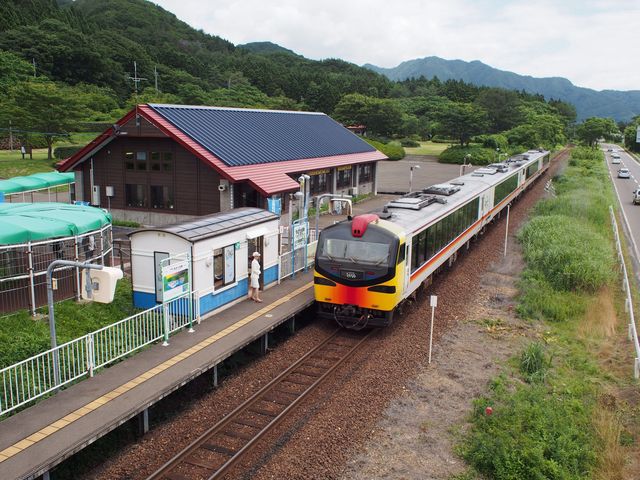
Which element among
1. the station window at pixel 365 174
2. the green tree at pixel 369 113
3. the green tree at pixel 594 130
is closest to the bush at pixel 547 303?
the station window at pixel 365 174

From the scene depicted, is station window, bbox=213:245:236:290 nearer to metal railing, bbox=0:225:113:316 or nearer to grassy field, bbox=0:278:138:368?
grassy field, bbox=0:278:138:368

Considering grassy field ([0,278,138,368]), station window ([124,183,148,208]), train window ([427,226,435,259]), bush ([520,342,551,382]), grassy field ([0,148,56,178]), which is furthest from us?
grassy field ([0,148,56,178])

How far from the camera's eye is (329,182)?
3247 centimetres

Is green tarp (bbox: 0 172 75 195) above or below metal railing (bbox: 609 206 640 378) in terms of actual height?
above

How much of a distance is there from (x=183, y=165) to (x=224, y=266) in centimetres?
1063

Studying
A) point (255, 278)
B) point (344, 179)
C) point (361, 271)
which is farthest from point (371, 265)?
point (344, 179)

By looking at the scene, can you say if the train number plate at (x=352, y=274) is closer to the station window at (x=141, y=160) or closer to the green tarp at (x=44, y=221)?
the green tarp at (x=44, y=221)

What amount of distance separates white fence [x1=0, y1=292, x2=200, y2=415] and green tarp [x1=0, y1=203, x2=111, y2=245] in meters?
3.19

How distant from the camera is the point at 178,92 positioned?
77688mm

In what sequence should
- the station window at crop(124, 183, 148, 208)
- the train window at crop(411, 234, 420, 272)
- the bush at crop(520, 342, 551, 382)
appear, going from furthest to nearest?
1. the station window at crop(124, 183, 148, 208)
2. the train window at crop(411, 234, 420, 272)
3. the bush at crop(520, 342, 551, 382)

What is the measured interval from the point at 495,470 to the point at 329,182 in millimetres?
24905

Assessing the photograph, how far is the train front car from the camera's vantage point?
13805 millimetres

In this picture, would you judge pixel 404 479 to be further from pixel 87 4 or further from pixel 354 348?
pixel 87 4

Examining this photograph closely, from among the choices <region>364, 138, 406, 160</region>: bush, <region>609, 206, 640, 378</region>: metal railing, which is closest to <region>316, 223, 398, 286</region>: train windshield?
<region>609, 206, 640, 378</region>: metal railing
